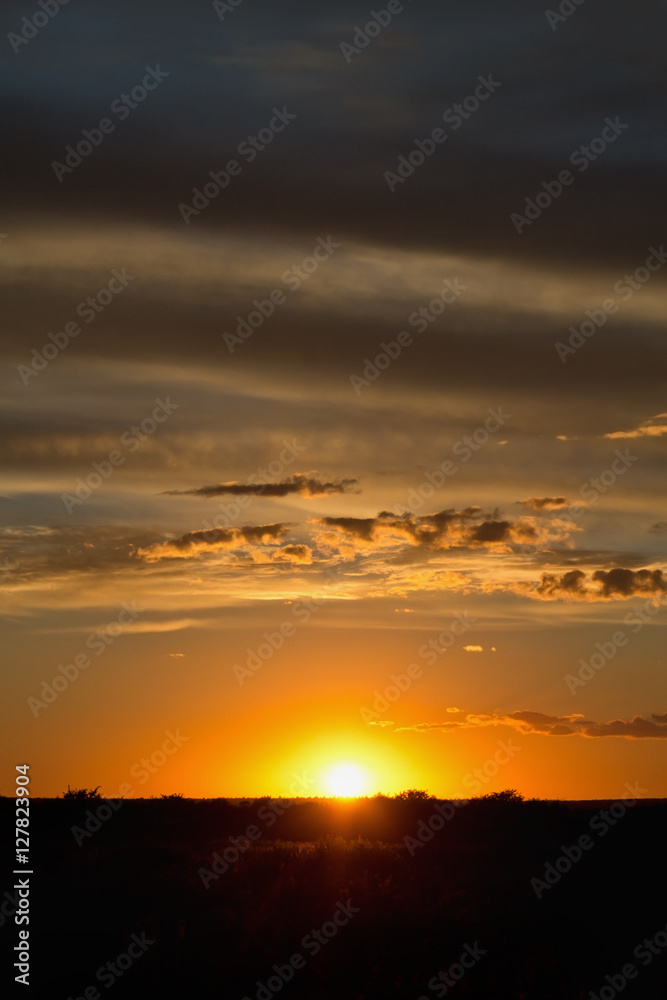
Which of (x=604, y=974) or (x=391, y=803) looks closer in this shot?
(x=604, y=974)

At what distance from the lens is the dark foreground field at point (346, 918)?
19.6m

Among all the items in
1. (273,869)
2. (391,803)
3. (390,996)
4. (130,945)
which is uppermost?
(391,803)

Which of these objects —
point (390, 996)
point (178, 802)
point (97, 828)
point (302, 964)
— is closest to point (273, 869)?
point (302, 964)

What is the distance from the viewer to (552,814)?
4050cm

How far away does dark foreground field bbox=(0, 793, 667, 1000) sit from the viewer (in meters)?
19.6

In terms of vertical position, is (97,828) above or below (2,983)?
above

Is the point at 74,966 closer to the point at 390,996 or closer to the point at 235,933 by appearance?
the point at 235,933

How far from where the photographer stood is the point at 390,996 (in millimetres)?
18797

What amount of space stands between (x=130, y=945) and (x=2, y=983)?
8.95 ft

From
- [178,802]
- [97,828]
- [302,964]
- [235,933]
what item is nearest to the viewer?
[302,964]

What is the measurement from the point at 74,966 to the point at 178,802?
84.5 ft

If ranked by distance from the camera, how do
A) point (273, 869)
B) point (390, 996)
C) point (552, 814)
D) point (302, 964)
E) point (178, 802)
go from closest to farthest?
point (390, 996) < point (302, 964) < point (273, 869) < point (552, 814) < point (178, 802)

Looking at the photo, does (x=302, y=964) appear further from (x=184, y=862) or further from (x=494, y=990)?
(x=184, y=862)

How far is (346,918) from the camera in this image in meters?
22.7
